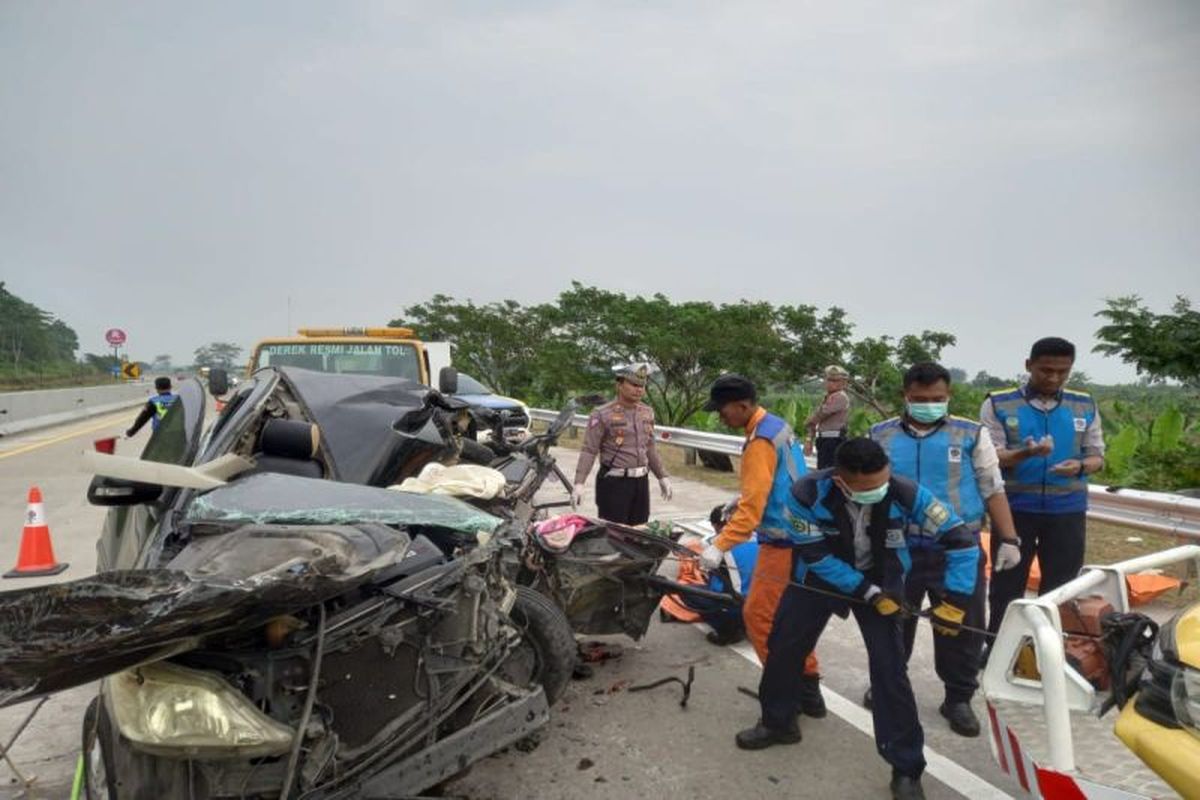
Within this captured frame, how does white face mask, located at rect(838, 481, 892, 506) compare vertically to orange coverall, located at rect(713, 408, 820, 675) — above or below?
above

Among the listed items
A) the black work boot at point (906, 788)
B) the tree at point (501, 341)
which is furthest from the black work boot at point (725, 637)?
the tree at point (501, 341)

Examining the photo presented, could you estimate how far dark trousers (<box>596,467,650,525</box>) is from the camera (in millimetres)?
5613

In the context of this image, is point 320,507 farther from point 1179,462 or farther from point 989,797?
point 1179,462

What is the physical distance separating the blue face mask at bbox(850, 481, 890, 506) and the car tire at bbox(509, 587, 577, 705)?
1.33m

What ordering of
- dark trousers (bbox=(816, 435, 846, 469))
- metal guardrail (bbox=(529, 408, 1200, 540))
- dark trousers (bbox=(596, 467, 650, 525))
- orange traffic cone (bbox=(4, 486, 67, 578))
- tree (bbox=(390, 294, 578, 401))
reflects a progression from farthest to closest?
tree (bbox=(390, 294, 578, 401))
dark trousers (bbox=(816, 435, 846, 469))
orange traffic cone (bbox=(4, 486, 67, 578))
dark trousers (bbox=(596, 467, 650, 525))
metal guardrail (bbox=(529, 408, 1200, 540))

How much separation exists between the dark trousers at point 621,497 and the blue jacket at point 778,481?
6.44 ft

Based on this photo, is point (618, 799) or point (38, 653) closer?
point (38, 653)

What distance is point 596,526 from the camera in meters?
3.84

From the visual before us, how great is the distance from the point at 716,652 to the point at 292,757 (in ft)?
9.34

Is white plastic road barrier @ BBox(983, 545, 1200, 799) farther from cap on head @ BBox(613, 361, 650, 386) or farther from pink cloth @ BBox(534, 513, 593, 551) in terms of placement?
cap on head @ BBox(613, 361, 650, 386)

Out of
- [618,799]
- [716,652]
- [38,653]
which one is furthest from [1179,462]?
[38,653]

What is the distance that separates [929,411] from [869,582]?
3.26 ft

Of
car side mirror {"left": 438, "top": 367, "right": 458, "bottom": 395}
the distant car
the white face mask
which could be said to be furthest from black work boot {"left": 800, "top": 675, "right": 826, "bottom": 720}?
car side mirror {"left": 438, "top": 367, "right": 458, "bottom": 395}

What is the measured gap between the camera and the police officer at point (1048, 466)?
3.96 m
